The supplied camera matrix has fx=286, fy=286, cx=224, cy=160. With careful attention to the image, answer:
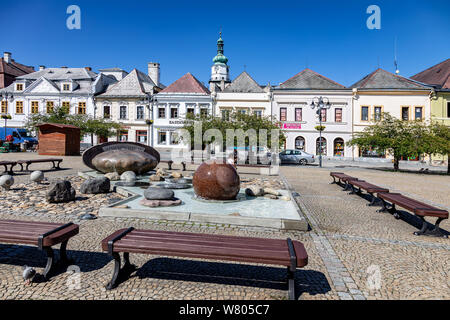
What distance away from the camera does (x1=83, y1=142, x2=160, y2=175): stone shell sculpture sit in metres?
11.4

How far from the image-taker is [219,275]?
3791mm

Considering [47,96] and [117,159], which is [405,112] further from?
[47,96]

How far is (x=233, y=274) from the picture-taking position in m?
3.83

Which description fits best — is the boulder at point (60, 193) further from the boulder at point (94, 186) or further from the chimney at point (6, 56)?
the chimney at point (6, 56)

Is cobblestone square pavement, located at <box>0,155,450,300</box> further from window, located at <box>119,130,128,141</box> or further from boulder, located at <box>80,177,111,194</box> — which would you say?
window, located at <box>119,130,128,141</box>

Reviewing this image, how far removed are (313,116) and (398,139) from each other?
15058mm

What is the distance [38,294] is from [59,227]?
35.7 inches

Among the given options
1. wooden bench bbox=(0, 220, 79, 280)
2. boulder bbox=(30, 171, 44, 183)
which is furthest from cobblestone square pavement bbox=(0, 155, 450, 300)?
boulder bbox=(30, 171, 44, 183)

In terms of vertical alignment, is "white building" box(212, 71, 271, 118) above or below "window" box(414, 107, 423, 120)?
above

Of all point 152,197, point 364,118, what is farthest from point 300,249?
point 364,118

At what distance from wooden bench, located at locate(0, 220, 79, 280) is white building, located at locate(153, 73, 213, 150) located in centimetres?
3340

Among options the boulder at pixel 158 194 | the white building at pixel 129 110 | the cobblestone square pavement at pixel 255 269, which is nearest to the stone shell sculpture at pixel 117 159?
the boulder at pixel 158 194

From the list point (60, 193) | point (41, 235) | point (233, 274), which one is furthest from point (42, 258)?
point (60, 193)
